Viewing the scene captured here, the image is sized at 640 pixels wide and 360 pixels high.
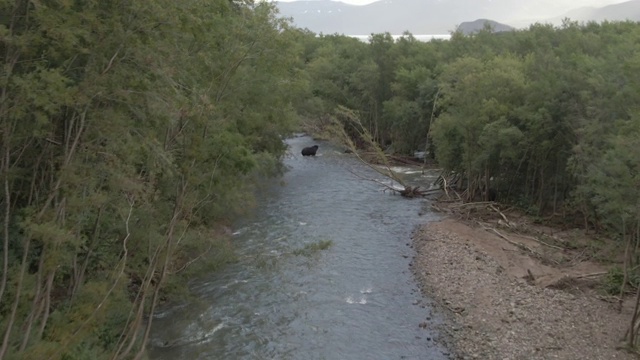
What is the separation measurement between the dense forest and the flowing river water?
4.69ft

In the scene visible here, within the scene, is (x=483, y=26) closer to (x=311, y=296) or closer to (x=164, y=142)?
(x=311, y=296)

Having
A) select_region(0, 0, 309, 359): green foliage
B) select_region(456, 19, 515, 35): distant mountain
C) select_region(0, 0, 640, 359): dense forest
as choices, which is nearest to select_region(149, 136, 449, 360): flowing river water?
select_region(0, 0, 640, 359): dense forest

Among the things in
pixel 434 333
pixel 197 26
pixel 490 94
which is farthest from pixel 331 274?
pixel 490 94

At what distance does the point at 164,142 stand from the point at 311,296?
8.86 m

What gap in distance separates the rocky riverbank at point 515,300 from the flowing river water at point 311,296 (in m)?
1.01

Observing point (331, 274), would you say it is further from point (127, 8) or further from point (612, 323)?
point (127, 8)

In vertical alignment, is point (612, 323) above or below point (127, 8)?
below

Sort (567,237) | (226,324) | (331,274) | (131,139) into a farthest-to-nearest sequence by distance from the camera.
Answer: (567,237)
(331,274)
(226,324)
(131,139)

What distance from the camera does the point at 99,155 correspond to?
1060 cm

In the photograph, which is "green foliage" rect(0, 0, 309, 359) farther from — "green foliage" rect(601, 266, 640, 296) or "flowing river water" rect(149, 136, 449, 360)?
"green foliage" rect(601, 266, 640, 296)

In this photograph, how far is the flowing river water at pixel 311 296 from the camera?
1564 cm

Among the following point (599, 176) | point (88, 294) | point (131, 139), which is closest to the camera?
point (131, 139)

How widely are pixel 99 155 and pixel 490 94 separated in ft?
86.1

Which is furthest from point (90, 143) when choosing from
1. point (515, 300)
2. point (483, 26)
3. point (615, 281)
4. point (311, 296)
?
point (483, 26)
